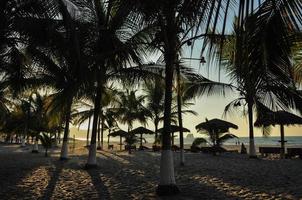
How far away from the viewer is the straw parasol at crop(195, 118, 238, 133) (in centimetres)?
2122

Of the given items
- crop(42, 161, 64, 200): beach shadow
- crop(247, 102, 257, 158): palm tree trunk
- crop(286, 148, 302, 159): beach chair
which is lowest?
crop(42, 161, 64, 200): beach shadow

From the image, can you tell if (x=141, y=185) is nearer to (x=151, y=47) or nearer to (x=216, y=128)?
(x=151, y=47)

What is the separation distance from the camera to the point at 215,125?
21.1 m

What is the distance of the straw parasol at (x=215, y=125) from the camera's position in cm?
2122

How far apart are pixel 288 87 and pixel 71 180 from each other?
862 centimetres

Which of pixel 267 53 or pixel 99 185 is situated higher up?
pixel 267 53

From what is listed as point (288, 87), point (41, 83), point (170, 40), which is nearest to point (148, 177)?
point (170, 40)

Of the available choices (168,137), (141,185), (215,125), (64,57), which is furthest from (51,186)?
(215,125)

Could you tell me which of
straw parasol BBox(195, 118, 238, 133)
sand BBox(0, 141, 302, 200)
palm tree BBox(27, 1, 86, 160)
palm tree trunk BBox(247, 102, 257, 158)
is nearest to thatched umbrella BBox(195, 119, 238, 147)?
straw parasol BBox(195, 118, 238, 133)

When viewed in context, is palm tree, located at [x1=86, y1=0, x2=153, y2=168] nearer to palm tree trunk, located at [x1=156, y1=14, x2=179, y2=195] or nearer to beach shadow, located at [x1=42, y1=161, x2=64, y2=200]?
palm tree trunk, located at [x1=156, y1=14, x2=179, y2=195]

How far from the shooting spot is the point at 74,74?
748 cm

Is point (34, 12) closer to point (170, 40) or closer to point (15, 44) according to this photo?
point (15, 44)

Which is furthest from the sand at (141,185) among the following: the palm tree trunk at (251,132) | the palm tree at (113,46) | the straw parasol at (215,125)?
the straw parasol at (215,125)

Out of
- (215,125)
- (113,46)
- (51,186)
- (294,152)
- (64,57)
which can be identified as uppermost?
(113,46)
